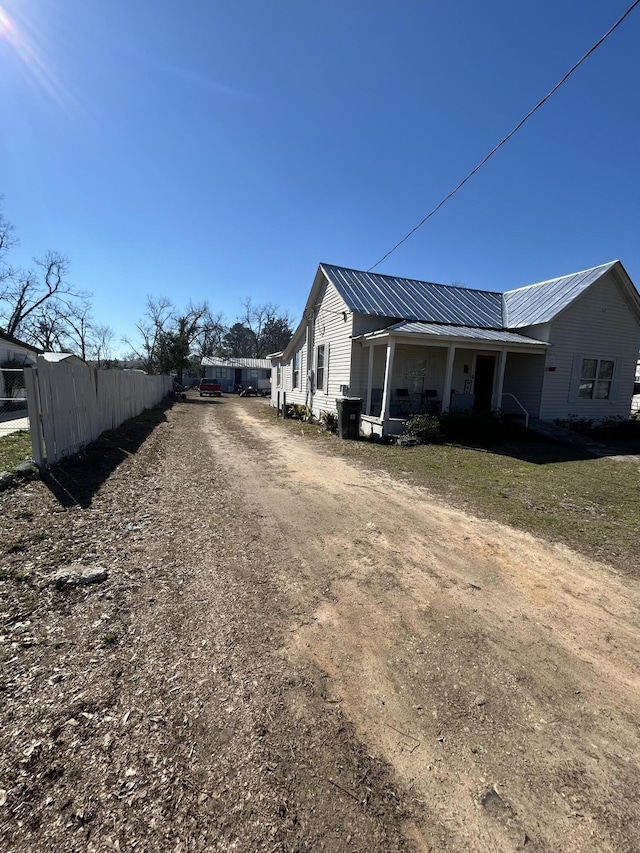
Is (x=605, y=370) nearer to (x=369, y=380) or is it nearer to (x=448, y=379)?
(x=448, y=379)

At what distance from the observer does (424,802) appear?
1.63m

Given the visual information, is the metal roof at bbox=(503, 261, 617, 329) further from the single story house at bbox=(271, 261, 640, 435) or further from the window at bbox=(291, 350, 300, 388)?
the window at bbox=(291, 350, 300, 388)

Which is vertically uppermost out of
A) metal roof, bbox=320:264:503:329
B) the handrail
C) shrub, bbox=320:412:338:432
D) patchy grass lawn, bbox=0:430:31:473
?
metal roof, bbox=320:264:503:329

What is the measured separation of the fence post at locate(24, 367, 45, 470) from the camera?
5773 mm

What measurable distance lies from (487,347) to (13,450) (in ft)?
41.1

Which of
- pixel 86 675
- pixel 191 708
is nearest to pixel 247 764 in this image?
pixel 191 708

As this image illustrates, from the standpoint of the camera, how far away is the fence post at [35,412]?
577 cm

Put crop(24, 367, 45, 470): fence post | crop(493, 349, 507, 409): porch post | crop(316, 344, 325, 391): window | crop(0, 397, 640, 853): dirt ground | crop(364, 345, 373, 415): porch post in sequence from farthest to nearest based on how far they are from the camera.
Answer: crop(316, 344, 325, 391): window
crop(364, 345, 373, 415): porch post
crop(493, 349, 507, 409): porch post
crop(24, 367, 45, 470): fence post
crop(0, 397, 640, 853): dirt ground

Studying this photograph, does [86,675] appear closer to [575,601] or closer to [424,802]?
[424,802]

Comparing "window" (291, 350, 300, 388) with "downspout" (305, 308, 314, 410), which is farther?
"window" (291, 350, 300, 388)

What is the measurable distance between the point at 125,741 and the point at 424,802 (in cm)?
142

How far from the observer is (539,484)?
6781mm

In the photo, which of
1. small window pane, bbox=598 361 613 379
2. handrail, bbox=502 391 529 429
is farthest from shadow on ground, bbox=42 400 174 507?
small window pane, bbox=598 361 613 379

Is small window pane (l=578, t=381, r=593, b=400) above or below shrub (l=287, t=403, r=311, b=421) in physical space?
above
